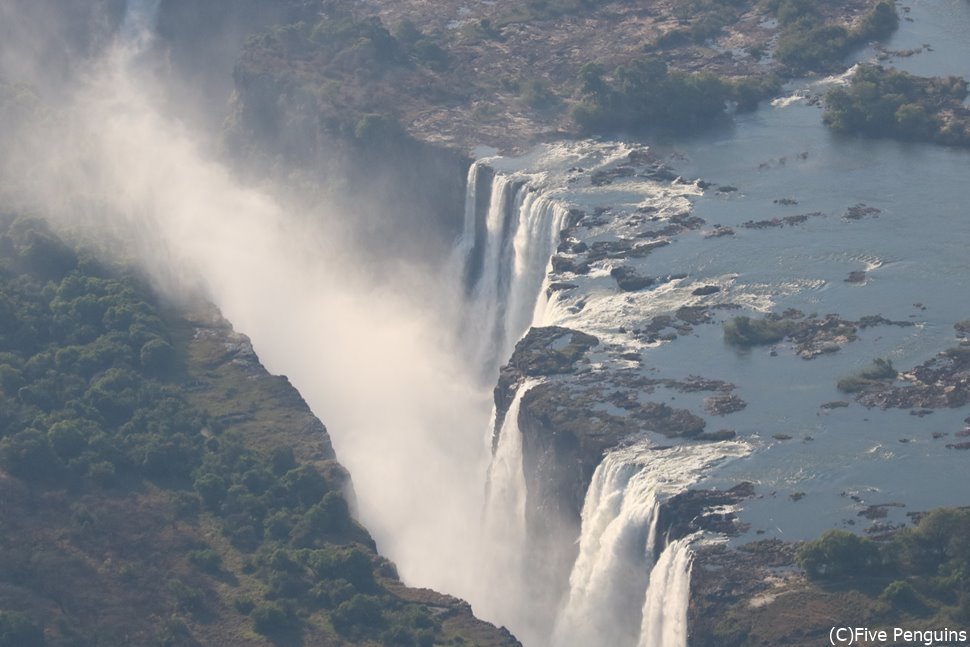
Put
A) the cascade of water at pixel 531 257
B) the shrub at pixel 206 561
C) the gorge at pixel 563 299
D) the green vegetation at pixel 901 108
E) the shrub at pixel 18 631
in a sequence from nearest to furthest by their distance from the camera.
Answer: the shrub at pixel 18 631
the gorge at pixel 563 299
the shrub at pixel 206 561
the cascade of water at pixel 531 257
the green vegetation at pixel 901 108

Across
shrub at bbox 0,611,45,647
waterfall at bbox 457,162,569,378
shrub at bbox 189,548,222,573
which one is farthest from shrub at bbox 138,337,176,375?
shrub at bbox 0,611,45,647

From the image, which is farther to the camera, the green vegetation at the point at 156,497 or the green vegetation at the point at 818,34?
the green vegetation at the point at 818,34

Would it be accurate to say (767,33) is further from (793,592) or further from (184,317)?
(793,592)

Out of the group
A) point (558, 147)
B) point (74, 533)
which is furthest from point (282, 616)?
point (558, 147)

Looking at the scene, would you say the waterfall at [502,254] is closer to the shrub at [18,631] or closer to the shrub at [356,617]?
the shrub at [356,617]

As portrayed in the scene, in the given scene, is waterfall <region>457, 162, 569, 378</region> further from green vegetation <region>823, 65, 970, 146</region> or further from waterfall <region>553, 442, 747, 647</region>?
waterfall <region>553, 442, 747, 647</region>

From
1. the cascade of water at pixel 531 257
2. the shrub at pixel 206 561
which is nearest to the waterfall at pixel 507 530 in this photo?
the shrub at pixel 206 561
